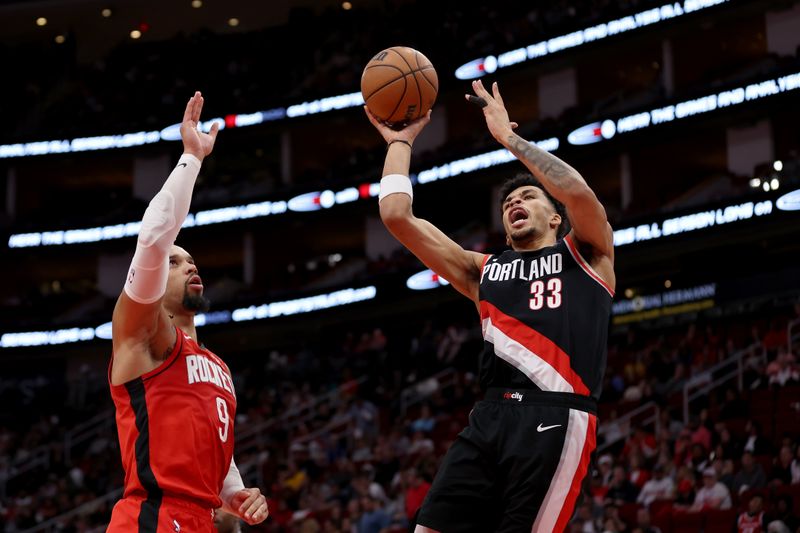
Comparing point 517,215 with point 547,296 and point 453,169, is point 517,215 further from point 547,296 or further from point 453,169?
point 453,169

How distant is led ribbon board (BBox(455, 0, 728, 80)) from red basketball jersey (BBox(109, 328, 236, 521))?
824 inches

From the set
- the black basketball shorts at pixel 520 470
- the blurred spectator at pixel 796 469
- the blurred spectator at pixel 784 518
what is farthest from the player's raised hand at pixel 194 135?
the blurred spectator at pixel 796 469

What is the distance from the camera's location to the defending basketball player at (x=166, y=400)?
469 cm

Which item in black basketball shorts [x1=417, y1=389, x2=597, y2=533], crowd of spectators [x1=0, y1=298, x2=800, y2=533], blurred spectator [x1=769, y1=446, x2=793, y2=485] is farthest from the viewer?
crowd of spectators [x1=0, y1=298, x2=800, y2=533]

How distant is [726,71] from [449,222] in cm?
947

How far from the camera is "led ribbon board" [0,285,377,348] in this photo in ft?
93.3

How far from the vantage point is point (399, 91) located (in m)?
5.32

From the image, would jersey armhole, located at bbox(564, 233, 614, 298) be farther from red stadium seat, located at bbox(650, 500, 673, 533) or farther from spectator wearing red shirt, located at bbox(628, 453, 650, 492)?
spectator wearing red shirt, located at bbox(628, 453, 650, 492)

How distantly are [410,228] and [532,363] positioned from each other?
36.0 inches

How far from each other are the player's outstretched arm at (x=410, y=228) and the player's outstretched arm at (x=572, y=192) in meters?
0.43

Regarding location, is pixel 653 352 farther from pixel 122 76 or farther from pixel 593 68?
pixel 122 76

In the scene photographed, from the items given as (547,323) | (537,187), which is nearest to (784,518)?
(537,187)

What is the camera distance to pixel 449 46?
95.0 ft

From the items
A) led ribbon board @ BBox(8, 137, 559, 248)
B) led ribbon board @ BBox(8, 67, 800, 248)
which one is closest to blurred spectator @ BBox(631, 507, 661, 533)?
led ribbon board @ BBox(8, 67, 800, 248)
